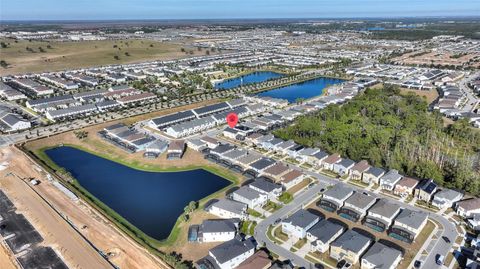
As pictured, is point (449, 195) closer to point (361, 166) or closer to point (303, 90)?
point (361, 166)

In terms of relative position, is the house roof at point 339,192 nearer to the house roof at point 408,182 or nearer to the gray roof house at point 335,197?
the gray roof house at point 335,197

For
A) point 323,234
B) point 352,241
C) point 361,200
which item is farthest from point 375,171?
point 323,234

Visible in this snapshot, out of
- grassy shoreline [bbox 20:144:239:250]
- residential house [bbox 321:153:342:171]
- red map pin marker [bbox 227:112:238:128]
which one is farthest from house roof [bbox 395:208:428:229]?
red map pin marker [bbox 227:112:238:128]

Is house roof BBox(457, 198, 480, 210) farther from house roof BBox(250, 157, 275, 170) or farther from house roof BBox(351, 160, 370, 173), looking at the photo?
house roof BBox(250, 157, 275, 170)

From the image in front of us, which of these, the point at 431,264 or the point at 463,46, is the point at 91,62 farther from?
the point at 463,46

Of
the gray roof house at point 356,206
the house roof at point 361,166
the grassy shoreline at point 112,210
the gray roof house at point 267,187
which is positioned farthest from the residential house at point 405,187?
the grassy shoreline at point 112,210

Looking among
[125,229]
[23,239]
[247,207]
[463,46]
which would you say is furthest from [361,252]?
[463,46]
